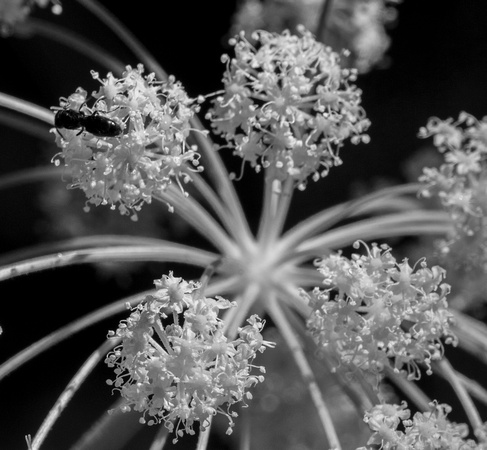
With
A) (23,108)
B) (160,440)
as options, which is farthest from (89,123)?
(160,440)

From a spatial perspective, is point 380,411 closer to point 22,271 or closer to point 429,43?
point 22,271

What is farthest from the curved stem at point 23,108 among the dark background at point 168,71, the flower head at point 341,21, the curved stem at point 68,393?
the flower head at point 341,21

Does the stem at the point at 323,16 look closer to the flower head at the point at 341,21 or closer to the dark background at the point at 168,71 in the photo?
the flower head at the point at 341,21

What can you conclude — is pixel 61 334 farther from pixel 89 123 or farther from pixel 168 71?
pixel 168 71

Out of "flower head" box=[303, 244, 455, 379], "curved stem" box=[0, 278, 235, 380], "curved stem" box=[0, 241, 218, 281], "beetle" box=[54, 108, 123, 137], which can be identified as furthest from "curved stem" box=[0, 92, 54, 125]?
"flower head" box=[303, 244, 455, 379]

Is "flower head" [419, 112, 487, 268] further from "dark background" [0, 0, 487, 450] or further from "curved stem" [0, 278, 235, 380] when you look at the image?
"dark background" [0, 0, 487, 450]

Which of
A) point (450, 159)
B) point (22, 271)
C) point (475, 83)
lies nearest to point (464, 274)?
point (450, 159)

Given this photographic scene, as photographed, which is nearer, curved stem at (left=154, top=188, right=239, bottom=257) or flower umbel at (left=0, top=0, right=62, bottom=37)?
curved stem at (left=154, top=188, right=239, bottom=257)
